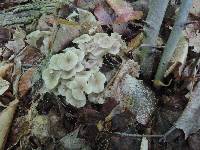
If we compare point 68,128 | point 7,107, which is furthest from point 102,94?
point 7,107

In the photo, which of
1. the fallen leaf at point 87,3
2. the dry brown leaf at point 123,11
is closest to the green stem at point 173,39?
the dry brown leaf at point 123,11

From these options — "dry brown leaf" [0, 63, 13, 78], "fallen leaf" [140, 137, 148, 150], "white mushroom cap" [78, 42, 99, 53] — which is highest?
"white mushroom cap" [78, 42, 99, 53]

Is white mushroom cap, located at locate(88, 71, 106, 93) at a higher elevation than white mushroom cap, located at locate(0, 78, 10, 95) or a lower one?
higher

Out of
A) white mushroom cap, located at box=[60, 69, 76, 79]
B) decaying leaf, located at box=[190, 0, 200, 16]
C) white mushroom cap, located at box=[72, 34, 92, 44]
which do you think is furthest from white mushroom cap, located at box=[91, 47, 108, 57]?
decaying leaf, located at box=[190, 0, 200, 16]

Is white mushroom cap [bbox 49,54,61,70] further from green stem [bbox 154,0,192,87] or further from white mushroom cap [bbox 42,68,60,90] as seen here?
green stem [bbox 154,0,192,87]

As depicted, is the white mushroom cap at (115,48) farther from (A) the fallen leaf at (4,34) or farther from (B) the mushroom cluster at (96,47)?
(A) the fallen leaf at (4,34)

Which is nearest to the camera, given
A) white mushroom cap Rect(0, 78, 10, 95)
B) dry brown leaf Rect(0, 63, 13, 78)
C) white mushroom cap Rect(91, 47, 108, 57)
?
white mushroom cap Rect(91, 47, 108, 57)

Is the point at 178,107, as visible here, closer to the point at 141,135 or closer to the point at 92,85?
the point at 141,135
